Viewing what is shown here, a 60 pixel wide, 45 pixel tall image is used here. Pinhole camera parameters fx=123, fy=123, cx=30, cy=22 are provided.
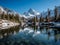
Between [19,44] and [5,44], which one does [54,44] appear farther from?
[5,44]

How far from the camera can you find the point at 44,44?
81.1 feet

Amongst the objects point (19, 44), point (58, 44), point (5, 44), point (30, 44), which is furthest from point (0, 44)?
point (58, 44)

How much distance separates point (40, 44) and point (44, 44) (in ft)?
2.63

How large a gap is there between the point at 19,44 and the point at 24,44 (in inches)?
40.4

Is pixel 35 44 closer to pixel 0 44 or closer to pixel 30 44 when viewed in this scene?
pixel 30 44

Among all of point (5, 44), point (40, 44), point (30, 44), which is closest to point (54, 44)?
point (40, 44)

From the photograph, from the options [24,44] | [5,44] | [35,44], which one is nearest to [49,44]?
[35,44]

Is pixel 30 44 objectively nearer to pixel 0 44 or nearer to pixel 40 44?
pixel 40 44

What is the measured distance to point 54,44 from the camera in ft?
80.6

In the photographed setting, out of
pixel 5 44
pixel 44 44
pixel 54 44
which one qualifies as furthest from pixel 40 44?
pixel 5 44

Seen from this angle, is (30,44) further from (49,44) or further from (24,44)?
(49,44)

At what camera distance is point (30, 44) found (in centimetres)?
2483

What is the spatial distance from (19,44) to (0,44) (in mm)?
4040

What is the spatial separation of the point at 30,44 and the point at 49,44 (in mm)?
3800
